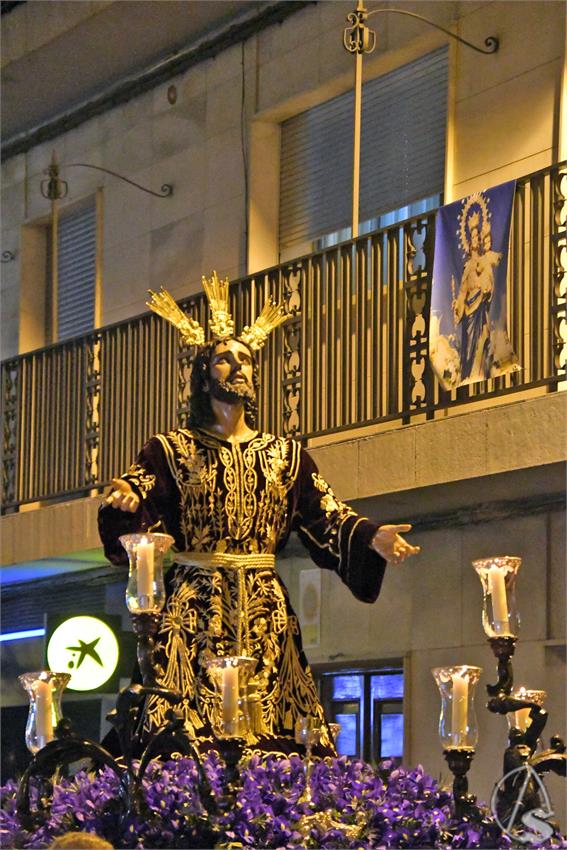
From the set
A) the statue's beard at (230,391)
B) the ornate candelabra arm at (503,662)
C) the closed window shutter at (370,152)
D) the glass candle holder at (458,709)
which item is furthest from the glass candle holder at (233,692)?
the closed window shutter at (370,152)

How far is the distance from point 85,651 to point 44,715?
6.00m

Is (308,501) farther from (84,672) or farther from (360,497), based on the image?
(84,672)

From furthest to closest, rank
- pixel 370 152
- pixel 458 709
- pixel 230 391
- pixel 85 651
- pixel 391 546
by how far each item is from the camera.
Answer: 1. pixel 85 651
2. pixel 370 152
3. pixel 230 391
4. pixel 391 546
5. pixel 458 709

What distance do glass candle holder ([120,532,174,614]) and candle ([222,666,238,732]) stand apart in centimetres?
29

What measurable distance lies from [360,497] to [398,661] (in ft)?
5.20

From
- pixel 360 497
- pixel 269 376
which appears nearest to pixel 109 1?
pixel 269 376

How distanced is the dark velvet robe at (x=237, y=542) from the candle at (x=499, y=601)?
38.3 inches

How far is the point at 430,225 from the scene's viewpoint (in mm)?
9648

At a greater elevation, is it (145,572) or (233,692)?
(145,572)

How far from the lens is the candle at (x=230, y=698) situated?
5.33 m

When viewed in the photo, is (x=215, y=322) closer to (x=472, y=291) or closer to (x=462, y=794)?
(x=462, y=794)

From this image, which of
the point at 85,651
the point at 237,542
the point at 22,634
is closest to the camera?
the point at 237,542

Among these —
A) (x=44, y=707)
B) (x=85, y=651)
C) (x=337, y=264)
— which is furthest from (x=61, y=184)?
(x=44, y=707)

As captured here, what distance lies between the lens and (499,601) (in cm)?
562
